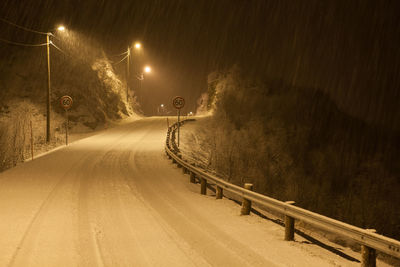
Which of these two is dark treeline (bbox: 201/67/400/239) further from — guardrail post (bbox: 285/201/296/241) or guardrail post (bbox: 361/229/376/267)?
guardrail post (bbox: 361/229/376/267)

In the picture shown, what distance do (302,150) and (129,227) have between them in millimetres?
25991

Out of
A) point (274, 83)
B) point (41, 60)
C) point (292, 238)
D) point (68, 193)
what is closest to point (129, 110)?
point (41, 60)

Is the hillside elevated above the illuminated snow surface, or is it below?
above

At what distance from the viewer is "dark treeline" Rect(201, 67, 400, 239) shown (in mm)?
17281

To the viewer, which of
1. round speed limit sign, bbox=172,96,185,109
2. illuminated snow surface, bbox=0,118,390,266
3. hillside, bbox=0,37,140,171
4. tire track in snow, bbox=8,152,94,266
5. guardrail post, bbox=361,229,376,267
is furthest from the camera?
hillside, bbox=0,37,140,171

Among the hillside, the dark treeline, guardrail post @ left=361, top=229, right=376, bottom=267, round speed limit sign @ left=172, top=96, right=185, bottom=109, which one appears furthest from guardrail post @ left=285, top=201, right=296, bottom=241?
the hillside

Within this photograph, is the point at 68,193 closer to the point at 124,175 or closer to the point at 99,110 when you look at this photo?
the point at 124,175

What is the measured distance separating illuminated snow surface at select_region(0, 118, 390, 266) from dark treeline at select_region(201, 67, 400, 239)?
6.80 m

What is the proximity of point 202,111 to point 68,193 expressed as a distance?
4075cm

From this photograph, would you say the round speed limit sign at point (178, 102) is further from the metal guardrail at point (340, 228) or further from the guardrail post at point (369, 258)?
the guardrail post at point (369, 258)

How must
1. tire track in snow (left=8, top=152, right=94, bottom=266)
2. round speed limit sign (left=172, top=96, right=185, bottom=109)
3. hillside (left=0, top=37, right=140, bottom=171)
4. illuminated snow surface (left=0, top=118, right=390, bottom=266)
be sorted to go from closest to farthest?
illuminated snow surface (left=0, top=118, right=390, bottom=266)
tire track in snow (left=8, top=152, right=94, bottom=266)
round speed limit sign (left=172, top=96, right=185, bottom=109)
hillside (left=0, top=37, right=140, bottom=171)

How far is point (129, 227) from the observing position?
6.84 metres

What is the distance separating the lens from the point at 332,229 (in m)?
5.51

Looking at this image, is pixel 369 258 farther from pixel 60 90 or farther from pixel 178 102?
pixel 60 90
